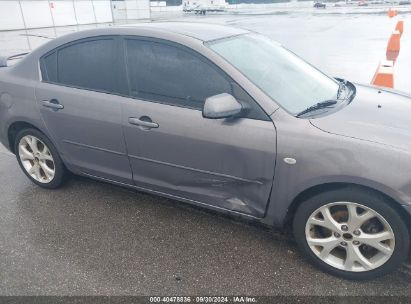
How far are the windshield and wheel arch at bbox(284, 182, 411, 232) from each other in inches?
21.6

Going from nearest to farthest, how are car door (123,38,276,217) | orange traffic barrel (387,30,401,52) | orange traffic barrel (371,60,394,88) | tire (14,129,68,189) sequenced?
car door (123,38,276,217)
tire (14,129,68,189)
orange traffic barrel (371,60,394,88)
orange traffic barrel (387,30,401,52)

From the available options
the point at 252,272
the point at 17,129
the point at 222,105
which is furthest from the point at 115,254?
the point at 17,129

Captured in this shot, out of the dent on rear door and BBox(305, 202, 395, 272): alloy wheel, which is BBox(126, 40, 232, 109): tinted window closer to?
the dent on rear door

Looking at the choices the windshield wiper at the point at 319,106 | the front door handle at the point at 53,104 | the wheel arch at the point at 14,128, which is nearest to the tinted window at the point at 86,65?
the front door handle at the point at 53,104

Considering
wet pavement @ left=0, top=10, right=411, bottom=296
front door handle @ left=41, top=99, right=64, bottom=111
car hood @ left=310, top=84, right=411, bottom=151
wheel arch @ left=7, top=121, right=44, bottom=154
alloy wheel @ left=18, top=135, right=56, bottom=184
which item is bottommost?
wet pavement @ left=0, top=10, right=411, bottom=296

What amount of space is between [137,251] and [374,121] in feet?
6.51

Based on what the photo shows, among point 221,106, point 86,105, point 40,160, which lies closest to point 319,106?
point 221,106

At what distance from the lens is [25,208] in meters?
3.40

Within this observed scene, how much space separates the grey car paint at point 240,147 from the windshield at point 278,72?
12 cm

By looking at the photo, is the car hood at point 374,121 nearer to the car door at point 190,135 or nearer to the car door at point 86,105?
the car door at point 190,135

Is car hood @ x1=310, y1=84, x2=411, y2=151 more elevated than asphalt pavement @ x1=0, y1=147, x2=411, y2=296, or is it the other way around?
car hood @ x1=310, y1=84, x2=411, y2=151

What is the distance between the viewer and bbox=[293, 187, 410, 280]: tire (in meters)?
2.21

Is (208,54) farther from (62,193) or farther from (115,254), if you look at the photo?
(62,193)

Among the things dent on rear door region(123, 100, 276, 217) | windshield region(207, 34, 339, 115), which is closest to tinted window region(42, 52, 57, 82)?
dent on rear door region(123, 100, 276, 217)
